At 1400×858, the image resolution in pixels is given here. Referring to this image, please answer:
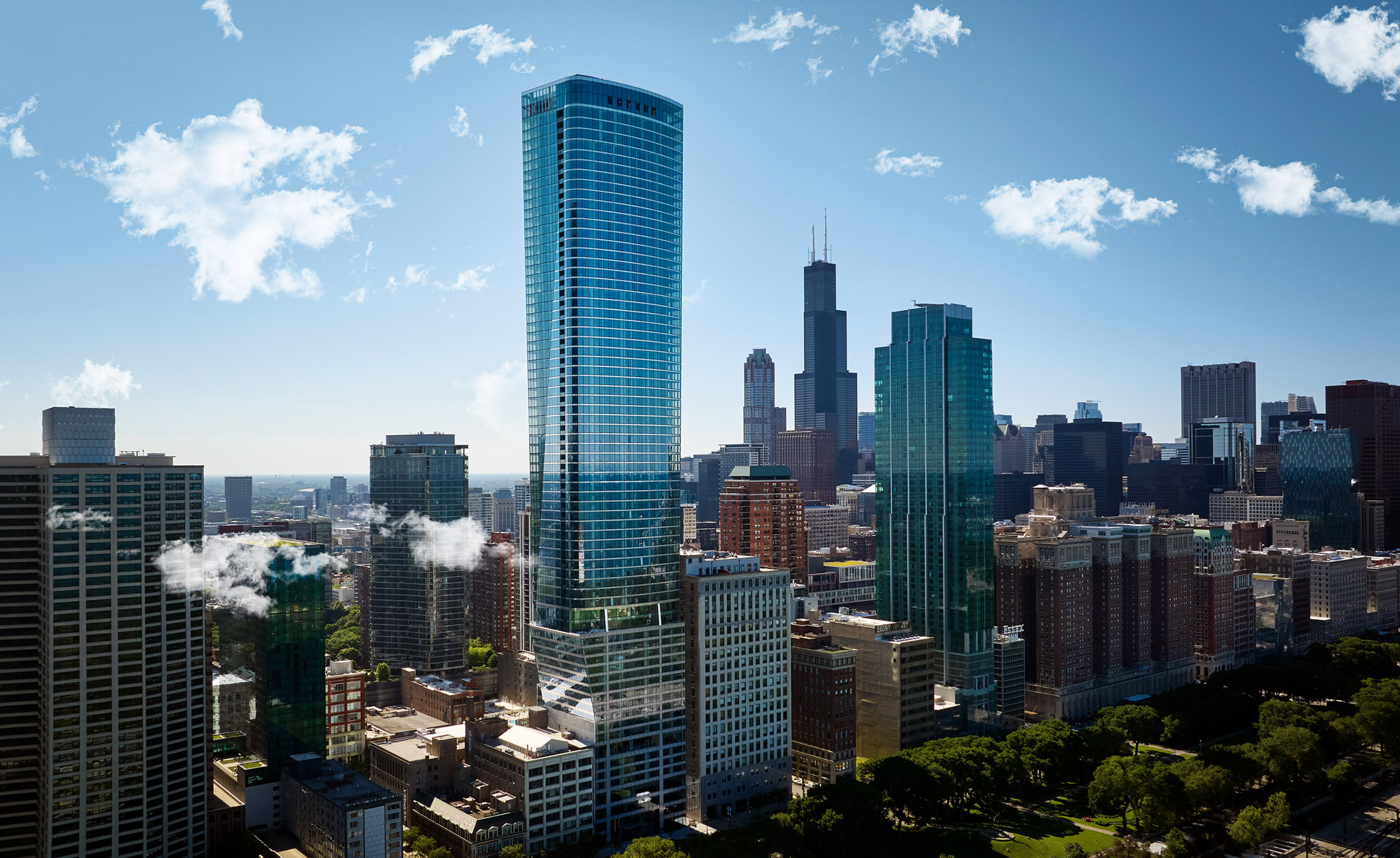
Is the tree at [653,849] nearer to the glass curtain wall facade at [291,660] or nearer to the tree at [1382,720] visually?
the glass curtain wall facade at [291,660]

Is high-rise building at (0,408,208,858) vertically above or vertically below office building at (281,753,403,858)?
above

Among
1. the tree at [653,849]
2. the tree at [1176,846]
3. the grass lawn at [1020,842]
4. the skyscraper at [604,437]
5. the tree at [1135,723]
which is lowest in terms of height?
the grass lawn at [1020,842]

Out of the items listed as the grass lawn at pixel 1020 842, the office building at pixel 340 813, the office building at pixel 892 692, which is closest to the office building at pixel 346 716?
the office building at pixel 340 813

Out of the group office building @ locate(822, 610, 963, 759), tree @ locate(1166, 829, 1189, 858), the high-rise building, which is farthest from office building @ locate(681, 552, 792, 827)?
the high-rise building

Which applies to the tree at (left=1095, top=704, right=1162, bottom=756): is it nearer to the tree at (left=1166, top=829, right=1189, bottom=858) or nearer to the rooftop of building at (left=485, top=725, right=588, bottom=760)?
the tree at (left=1166, top=829, right=1189, bottom=858)

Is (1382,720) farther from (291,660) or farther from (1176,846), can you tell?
(291,660)

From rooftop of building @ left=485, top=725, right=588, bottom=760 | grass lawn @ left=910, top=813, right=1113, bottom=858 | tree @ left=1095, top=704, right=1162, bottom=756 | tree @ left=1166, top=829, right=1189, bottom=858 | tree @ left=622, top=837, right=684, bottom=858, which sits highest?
rooftop of building @ left=485, top=725, right=588, bottom=760

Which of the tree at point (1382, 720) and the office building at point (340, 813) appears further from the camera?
the tree at point (1382, 720)

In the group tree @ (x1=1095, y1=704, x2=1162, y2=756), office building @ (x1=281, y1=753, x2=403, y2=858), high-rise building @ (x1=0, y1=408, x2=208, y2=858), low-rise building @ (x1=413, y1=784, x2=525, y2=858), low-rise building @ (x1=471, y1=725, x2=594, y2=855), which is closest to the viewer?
high-rise building @ (x1=0, y1=408, x2=208, y2=858)
